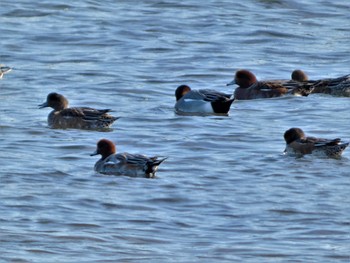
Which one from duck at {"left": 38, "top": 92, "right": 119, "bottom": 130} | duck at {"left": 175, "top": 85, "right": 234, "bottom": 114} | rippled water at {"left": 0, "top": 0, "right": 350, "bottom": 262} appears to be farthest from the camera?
duck at {"left": 175, "top": 85, "right": 234, "bottom": 114}

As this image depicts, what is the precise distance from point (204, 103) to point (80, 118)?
5.63 feet

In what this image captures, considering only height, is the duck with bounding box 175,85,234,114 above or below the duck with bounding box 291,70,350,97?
below

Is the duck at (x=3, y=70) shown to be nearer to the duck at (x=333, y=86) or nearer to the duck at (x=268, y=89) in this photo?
the duck at (x=268, y=89)

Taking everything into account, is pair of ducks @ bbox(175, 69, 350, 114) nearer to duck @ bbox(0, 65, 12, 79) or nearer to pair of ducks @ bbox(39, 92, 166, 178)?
pair of ducks @ bbox(39, 92, 166, 178)

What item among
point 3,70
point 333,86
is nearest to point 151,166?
point 333,86

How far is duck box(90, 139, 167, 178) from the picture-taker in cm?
1216

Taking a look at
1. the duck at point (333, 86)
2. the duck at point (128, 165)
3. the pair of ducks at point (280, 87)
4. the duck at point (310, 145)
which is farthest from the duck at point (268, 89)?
the duck at point (128, 165)

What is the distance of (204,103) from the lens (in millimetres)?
15969

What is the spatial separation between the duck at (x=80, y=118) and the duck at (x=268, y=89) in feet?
8.34

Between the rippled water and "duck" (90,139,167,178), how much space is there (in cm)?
12

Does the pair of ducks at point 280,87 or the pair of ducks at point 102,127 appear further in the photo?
the pair of ducks at point 280,87

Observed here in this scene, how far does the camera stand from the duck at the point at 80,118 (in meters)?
14.8

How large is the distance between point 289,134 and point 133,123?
2.28m

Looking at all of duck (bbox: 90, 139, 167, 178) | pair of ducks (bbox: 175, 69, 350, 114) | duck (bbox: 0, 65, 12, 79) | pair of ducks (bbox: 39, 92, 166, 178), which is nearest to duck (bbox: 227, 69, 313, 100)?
pair of ducks (bbox: 175, 69, 350, 114)
